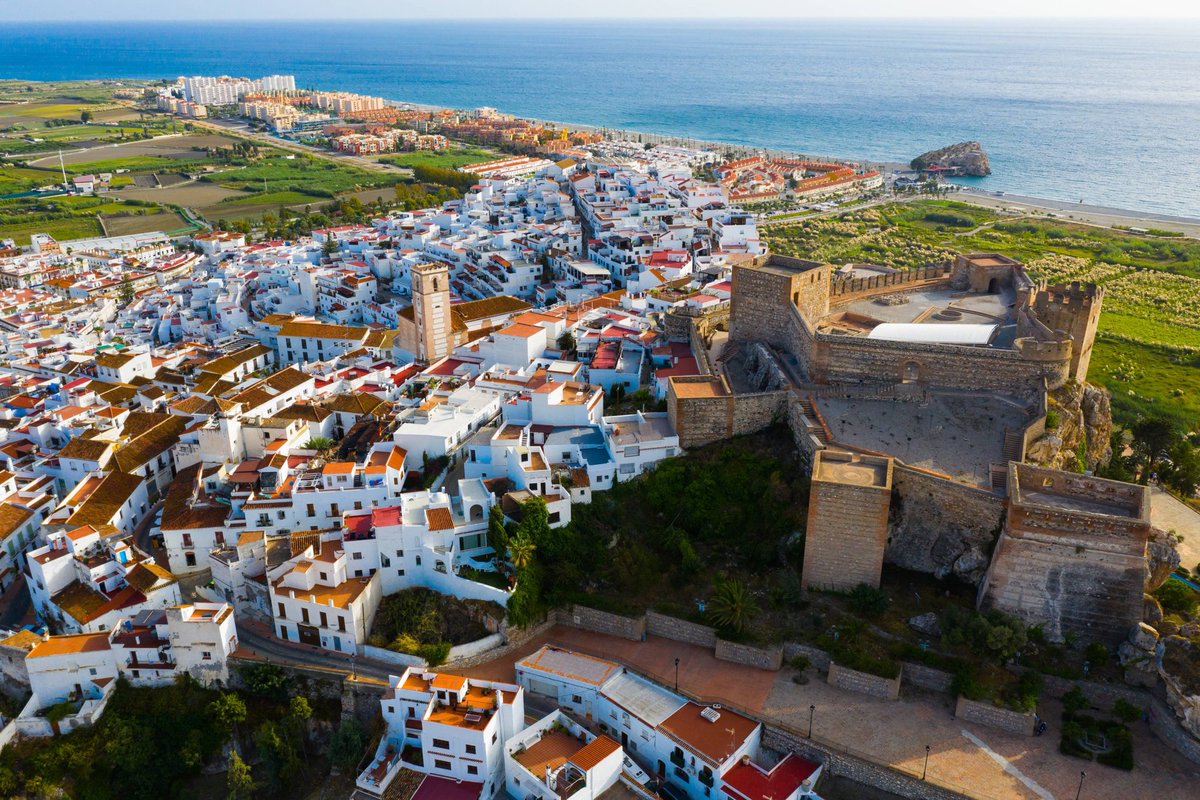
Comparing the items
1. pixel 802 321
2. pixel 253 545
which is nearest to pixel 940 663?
pixel 802 321

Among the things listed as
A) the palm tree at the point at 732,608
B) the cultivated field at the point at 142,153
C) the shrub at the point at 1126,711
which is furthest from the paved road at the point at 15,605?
the cultivated field at the point at 142,153

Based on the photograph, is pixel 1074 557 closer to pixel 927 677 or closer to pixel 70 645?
pixel 927 677

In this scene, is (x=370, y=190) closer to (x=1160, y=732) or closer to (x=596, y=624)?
(x=596, y=624)

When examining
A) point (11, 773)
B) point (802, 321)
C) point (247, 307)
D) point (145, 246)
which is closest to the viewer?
point (11, 773)

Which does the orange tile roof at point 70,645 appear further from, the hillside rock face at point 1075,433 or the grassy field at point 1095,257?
the grassy field at point 1095,257

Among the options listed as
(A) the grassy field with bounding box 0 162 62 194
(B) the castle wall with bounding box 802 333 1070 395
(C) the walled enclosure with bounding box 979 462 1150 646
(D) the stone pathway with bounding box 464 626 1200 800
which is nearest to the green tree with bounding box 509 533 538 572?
(D) the stone pathway with bounding box 464 626 1200 800

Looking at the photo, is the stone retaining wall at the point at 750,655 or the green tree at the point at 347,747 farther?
the stone retaining wall at the point at 750,655

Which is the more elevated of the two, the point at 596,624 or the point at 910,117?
the point at 910,117
